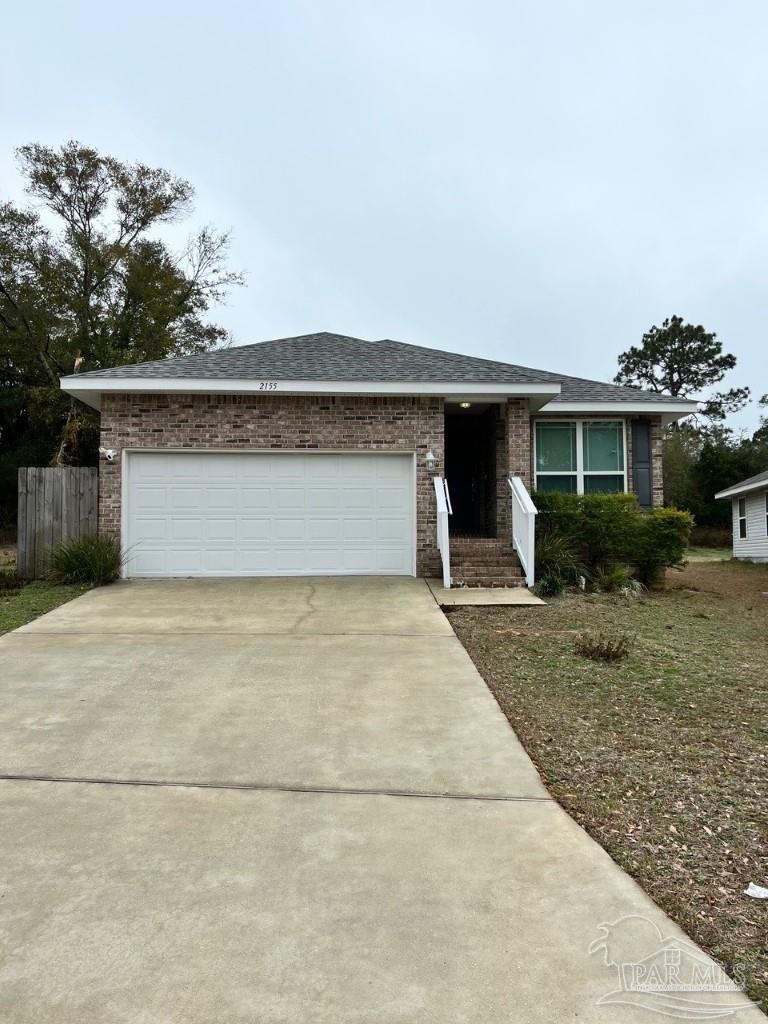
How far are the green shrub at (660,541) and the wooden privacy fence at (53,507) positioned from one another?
9.21 m

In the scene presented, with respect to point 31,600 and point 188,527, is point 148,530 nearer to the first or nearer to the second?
point 188,527

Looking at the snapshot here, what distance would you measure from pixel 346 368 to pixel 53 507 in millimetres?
5478

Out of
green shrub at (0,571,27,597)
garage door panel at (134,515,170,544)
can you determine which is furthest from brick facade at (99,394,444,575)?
green shrub at (0,571,27,597)

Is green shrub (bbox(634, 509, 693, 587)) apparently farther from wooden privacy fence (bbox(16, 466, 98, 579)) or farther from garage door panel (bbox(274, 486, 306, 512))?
wooden privacy fence (bbox(16, 466, 98, 579))

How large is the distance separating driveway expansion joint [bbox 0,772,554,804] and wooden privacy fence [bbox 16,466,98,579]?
795 centimetres

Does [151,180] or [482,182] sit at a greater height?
[151,180]

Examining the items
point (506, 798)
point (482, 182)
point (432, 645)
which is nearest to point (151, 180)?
point (482, 182)

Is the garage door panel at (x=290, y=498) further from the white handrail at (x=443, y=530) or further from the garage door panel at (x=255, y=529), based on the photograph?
the white handrail at (x=443, y=530)

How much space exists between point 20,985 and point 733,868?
2.62 m

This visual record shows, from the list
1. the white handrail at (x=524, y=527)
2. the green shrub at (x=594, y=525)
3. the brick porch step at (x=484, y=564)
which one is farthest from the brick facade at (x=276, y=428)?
the green shrub at (x=594, y=525)

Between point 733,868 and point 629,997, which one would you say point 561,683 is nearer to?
point 733,868

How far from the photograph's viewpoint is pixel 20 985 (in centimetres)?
193

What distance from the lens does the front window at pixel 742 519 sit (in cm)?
2375

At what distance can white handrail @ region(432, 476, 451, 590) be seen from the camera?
9727 millimetres
